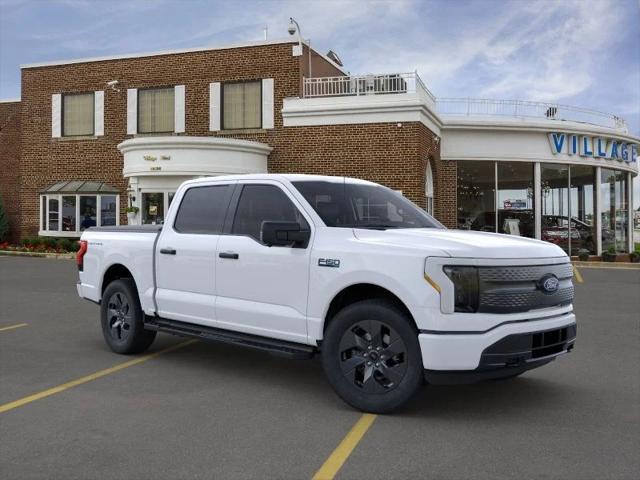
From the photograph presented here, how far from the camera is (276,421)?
15.9 ft

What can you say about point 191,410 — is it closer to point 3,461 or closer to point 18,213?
point 3,461

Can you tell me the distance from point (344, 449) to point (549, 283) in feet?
6.73

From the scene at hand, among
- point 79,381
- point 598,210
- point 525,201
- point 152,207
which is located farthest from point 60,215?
point 598,210

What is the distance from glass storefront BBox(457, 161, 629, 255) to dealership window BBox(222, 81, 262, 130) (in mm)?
8129

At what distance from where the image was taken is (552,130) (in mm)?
24375

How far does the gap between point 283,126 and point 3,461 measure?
19862 millimetres

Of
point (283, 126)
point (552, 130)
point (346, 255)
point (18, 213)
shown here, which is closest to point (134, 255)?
point (346, 255)

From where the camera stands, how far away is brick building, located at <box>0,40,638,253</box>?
71.1 ft

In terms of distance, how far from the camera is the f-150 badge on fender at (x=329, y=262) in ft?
16.9

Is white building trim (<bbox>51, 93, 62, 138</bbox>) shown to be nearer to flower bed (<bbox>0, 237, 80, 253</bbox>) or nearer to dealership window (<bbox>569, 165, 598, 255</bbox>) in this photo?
flower bed (<bbox>0, 237, 80, 253</bbox>)

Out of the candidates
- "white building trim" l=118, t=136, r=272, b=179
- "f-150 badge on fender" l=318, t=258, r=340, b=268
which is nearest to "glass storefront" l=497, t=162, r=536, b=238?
"white building trim" l=118, t=136, r=272, b=179

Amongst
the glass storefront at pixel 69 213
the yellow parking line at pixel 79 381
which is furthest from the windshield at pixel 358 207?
the glass storefront at pixel 69 213

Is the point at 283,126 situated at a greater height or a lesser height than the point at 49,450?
greater

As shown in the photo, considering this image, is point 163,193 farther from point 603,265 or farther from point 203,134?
point 603,265
